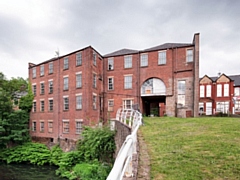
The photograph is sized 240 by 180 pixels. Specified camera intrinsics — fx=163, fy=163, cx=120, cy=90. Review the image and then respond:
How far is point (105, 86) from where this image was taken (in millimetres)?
22469

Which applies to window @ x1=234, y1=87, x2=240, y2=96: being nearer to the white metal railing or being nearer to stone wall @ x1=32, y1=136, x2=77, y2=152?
stone wall @ x1=32, y1=136, x2=77, y2=152

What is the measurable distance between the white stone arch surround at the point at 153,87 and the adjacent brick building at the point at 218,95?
11.3 m

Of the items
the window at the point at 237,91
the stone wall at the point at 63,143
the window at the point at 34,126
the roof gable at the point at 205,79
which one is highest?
the roof gable at the point at 205,79

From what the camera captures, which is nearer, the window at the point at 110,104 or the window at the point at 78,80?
the window at the point at 78,80

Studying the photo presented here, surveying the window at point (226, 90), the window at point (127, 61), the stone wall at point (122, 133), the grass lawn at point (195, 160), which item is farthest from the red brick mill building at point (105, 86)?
the grass lawn at point (195, 160)

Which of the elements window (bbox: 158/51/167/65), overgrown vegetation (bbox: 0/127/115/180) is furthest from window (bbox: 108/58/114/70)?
overgrown vegetation (bbox: 0/127/115/180)

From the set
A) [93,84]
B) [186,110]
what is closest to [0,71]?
[93,84]

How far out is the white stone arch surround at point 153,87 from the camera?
67.4 feet

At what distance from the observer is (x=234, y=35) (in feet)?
53.2

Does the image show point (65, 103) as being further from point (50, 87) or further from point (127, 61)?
point (127, 61)

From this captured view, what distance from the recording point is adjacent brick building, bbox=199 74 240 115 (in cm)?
2777

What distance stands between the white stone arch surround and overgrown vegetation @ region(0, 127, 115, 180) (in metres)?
9.27

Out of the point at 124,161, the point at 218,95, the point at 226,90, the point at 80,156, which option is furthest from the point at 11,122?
the point at 226,90

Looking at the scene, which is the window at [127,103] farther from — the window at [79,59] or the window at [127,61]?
the window at [79,59]
